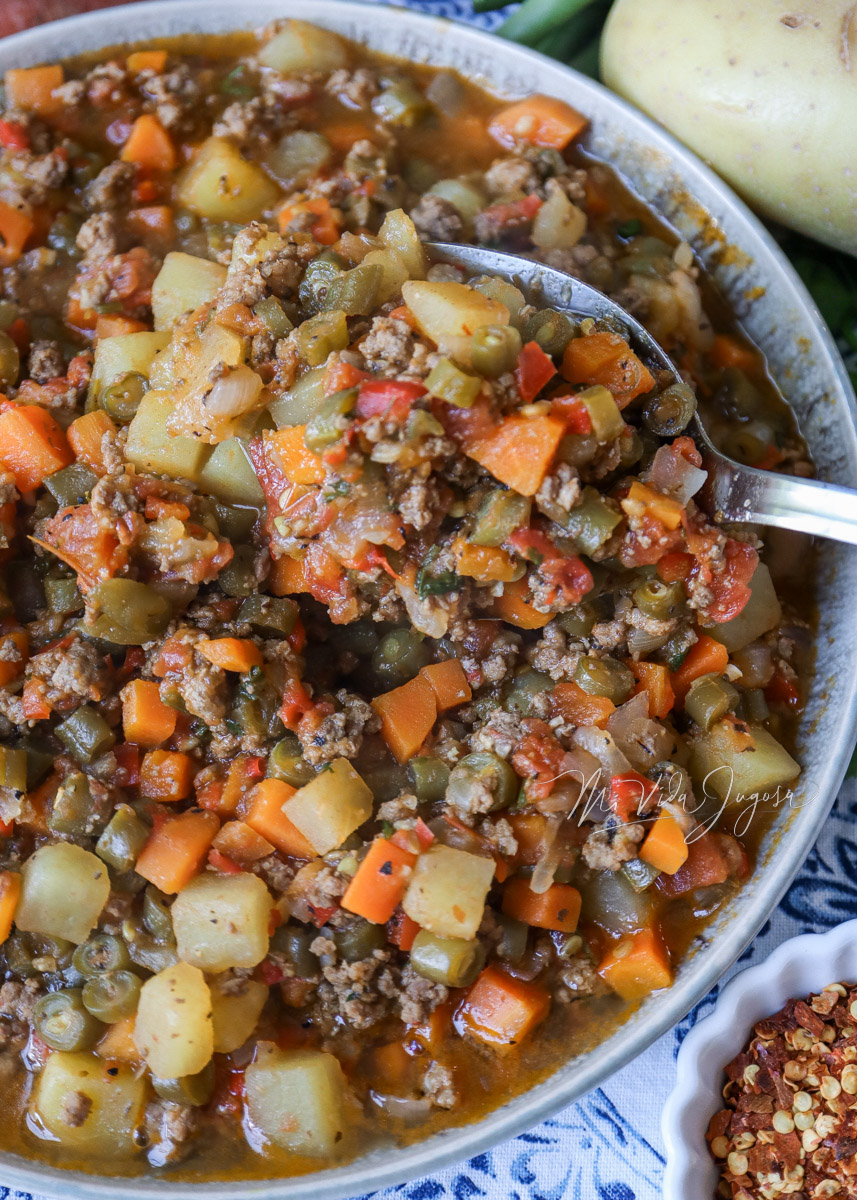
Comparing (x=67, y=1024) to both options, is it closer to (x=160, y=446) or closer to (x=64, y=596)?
(x=64, y=596)

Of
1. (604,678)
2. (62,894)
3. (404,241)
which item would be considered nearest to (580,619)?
(604,678)

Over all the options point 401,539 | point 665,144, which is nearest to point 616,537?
point 401,539

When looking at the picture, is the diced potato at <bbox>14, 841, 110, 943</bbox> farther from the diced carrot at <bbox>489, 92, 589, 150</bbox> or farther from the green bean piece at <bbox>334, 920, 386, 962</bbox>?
the diced carrot at <bbox>489, 92, 589, 150</bbox>

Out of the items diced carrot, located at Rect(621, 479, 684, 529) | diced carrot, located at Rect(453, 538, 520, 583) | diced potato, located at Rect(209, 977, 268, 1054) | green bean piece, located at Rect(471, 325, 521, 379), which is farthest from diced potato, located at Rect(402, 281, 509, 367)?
diced potato, located at Rect(209, 977, 268, 1054)

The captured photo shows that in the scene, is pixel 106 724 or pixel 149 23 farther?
pixel 149 23

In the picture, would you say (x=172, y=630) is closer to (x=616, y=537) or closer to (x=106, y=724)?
(x=106, y=724)

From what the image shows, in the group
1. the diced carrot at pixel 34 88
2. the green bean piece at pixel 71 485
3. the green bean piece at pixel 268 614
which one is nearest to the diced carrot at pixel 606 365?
the green bean piece at pixel 268 614
